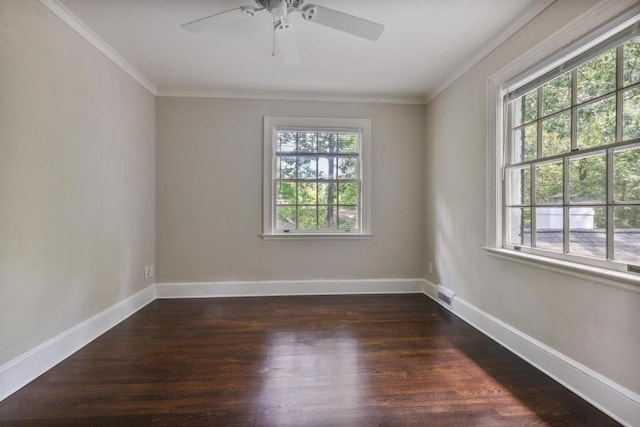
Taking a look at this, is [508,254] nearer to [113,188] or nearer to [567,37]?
[567,37]

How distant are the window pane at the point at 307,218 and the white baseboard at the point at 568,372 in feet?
6.34

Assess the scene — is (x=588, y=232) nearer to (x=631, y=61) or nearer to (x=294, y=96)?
(x=631, y=61)

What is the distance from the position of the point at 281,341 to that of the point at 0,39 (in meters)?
2.55

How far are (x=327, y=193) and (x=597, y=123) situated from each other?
2.54 metres

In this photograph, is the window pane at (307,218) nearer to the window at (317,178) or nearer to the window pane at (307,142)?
the window at (317,178)

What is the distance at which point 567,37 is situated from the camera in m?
1.88

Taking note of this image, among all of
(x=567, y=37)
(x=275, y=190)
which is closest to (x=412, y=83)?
(x=567, y=37)

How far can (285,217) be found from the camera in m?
3.78

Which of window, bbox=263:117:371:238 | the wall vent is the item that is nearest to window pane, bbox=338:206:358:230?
window, bbox=263:117:371:238

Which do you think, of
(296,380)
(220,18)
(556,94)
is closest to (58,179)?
(220,18)

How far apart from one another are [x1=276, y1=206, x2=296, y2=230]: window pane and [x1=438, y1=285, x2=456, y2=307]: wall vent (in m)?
1.80

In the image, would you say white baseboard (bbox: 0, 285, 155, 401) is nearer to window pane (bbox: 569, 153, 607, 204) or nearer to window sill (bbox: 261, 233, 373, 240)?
window sill (bbox: 261, 233, 373, 240)

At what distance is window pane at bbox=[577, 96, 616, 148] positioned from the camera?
170 centimetres

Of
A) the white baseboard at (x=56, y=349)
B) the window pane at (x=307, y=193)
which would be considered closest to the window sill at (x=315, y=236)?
the window pane at (x=307, y=193)
